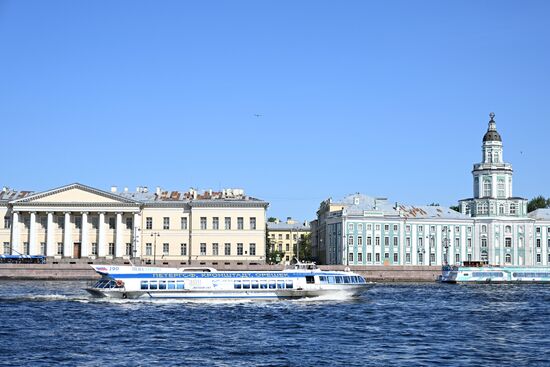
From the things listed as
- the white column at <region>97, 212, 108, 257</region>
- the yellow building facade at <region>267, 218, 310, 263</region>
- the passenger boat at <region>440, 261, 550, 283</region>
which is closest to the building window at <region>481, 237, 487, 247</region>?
the passenger boat at <region>440, 261, 550, 283</region>

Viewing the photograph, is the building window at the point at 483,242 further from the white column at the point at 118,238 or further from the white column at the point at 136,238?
the white column at the point at 118,238

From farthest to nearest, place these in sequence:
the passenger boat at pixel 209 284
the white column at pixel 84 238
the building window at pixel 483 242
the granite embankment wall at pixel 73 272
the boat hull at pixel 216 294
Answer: the building window at pixel 483 242 < the white column at pixel 84 238 < the granite embankment wall at pixel 73 272 < the passenger boat at pixel 209 284 < the boat hull at pixel 216 294

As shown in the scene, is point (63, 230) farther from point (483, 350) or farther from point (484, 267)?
point (483, 350)

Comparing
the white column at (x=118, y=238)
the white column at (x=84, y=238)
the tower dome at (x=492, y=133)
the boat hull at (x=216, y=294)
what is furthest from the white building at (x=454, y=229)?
the boat hull at (x=216, y=294)

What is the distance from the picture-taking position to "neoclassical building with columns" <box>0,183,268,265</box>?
101375mm

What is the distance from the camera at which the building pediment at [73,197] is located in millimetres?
100812

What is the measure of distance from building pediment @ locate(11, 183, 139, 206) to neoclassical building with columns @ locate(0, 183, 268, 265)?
0.10 metres

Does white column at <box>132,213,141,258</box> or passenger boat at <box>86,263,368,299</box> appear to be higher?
white column at <box>132,213,141,258</box>

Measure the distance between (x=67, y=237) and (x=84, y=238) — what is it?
1782 millimetres

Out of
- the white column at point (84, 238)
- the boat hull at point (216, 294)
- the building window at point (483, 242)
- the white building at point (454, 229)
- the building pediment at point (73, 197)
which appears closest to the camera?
the boat hull at point (216, 294)

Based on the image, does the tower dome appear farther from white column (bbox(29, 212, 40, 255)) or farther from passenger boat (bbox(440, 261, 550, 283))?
white column (bbox(29, 212, 40, 255))

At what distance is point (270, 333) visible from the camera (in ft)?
125

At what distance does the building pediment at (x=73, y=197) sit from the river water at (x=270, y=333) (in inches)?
1781

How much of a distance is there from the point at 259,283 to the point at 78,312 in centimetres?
1257
